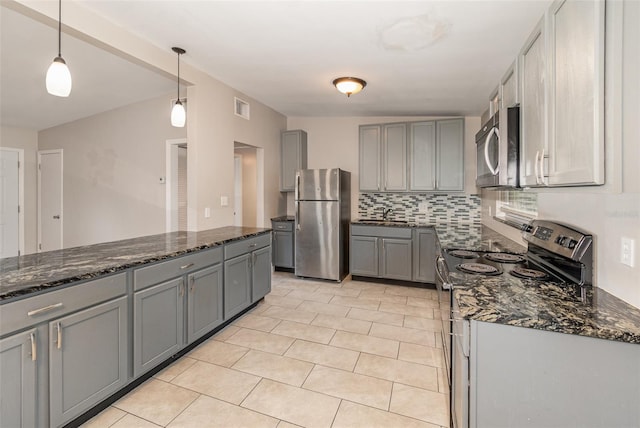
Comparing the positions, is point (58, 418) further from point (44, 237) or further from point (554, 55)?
point (44, 237)

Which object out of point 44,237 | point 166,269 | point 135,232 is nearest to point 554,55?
point 166,269

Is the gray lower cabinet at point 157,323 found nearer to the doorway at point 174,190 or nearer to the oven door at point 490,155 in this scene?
the doorway at point 174,190

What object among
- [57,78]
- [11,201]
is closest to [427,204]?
[57,78]

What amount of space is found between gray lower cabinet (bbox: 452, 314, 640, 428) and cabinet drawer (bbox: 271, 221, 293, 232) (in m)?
3.76

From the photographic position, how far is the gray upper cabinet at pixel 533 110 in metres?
1.53

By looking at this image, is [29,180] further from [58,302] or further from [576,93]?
[576,93]

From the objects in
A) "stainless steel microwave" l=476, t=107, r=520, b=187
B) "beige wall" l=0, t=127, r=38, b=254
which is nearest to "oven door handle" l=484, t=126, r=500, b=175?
"stainless steel microwave" l=476, t=107, r=520, b=187

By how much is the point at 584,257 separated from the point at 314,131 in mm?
4334

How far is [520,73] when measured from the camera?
6.38 ft

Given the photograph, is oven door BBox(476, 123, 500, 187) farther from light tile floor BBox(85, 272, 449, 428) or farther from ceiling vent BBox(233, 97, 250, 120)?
ceiling vent BBox(233, 97, 250, 120)

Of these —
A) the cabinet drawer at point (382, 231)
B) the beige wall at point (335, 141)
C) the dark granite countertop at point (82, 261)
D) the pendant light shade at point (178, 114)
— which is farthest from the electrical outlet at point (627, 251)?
the beige wall at point (335, 141)

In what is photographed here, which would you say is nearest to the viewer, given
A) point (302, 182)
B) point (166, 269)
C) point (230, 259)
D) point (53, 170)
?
point (166, 269)

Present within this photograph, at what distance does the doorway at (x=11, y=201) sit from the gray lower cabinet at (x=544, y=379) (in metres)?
6.47

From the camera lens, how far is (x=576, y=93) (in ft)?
3.99
